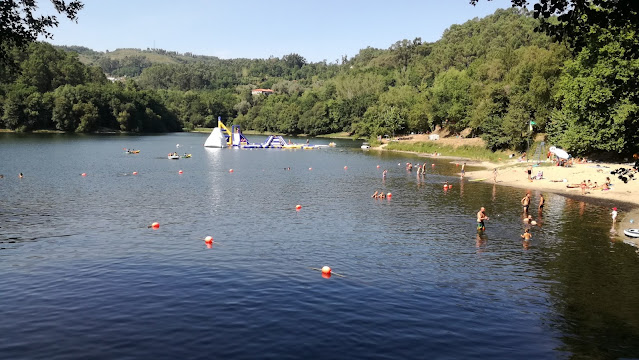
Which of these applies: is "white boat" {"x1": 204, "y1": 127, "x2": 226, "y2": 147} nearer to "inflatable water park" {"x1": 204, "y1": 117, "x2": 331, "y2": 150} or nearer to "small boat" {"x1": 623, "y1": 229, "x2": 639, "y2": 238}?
"inflatable water park" {"x1": 204, "y1": 117, "x2": 331, "y2": 150}

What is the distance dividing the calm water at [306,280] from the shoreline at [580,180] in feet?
7.02

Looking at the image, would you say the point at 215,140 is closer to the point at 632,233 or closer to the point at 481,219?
the point at 481,219

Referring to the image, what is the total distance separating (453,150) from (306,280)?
10171 cm

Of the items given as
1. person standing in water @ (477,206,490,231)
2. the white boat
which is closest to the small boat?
person standing in water @ (477,206,490,231)

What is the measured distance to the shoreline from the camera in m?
47.0

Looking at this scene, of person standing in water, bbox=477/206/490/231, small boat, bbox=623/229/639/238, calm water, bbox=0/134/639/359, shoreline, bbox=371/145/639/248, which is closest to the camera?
calm water, bbox=0/134/639/359

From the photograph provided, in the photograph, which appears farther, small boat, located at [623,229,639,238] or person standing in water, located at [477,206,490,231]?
person standing in water, located at [477,206,490,231]

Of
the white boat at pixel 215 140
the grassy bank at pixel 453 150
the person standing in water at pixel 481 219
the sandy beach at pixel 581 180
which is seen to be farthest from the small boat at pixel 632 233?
the white boat at pixel 215 140

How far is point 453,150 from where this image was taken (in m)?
123

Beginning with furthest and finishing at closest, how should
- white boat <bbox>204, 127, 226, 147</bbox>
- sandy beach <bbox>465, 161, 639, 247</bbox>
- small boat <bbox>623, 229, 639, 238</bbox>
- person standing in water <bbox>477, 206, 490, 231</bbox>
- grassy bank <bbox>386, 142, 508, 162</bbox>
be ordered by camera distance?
white boat <bbox>204, 127, 226, 147</bbox> → grassy bank <bbox>386, 142, 508, 162</bbox> → sandy beach <bbox>465, 161, 639, 247</bbox> → person standing in water <bbox>477, 206, 490, 231</bbox> → small boat <bbox>623, 229, 639, 238</bbox>

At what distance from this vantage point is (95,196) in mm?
57094

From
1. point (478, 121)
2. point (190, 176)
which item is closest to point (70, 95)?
point (190, 176)

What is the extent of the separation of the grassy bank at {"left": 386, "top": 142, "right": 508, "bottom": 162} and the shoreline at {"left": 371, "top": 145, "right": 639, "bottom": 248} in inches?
525

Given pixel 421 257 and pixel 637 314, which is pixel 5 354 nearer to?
pixel 421 257
